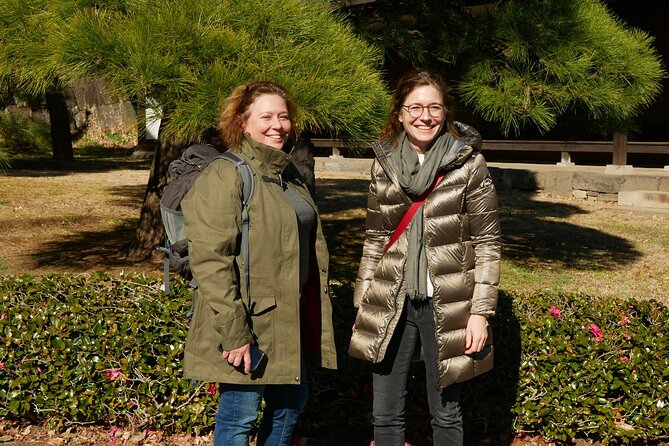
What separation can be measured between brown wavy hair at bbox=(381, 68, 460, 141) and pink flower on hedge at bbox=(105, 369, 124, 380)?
1.64 metres

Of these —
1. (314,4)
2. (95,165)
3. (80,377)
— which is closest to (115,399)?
(80,377)

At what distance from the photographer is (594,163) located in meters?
12.7

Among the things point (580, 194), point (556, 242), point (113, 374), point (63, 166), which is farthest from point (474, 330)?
point (63, 166)

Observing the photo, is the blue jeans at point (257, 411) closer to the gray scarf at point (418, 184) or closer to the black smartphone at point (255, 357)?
the black smartphone at point (255, 357)

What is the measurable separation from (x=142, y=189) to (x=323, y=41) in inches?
306

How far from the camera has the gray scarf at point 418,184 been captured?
7.69 ft

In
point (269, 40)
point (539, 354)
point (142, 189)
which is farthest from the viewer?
point (142, 189)

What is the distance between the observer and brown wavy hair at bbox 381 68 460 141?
237cm

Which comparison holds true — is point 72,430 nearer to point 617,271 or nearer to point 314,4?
point 314,4

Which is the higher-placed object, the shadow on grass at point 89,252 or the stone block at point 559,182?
the stone block at point 559,182

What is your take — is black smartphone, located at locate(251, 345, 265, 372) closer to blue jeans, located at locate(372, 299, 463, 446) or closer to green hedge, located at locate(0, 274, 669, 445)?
blue jeans, located at locate(372, 299, 463, 446)

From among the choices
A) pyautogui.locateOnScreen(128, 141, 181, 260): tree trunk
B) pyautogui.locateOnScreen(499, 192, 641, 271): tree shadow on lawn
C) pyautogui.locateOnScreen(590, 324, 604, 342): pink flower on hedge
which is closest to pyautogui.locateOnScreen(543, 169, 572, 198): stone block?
pyautogui.locateOnScreen(499, 192, 641, 271): tree shadow on lawn

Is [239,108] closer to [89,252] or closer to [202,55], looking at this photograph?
[202,55]

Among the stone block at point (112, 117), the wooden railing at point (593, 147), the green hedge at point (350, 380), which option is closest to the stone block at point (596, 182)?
the wooden railing at point (593, 147)
